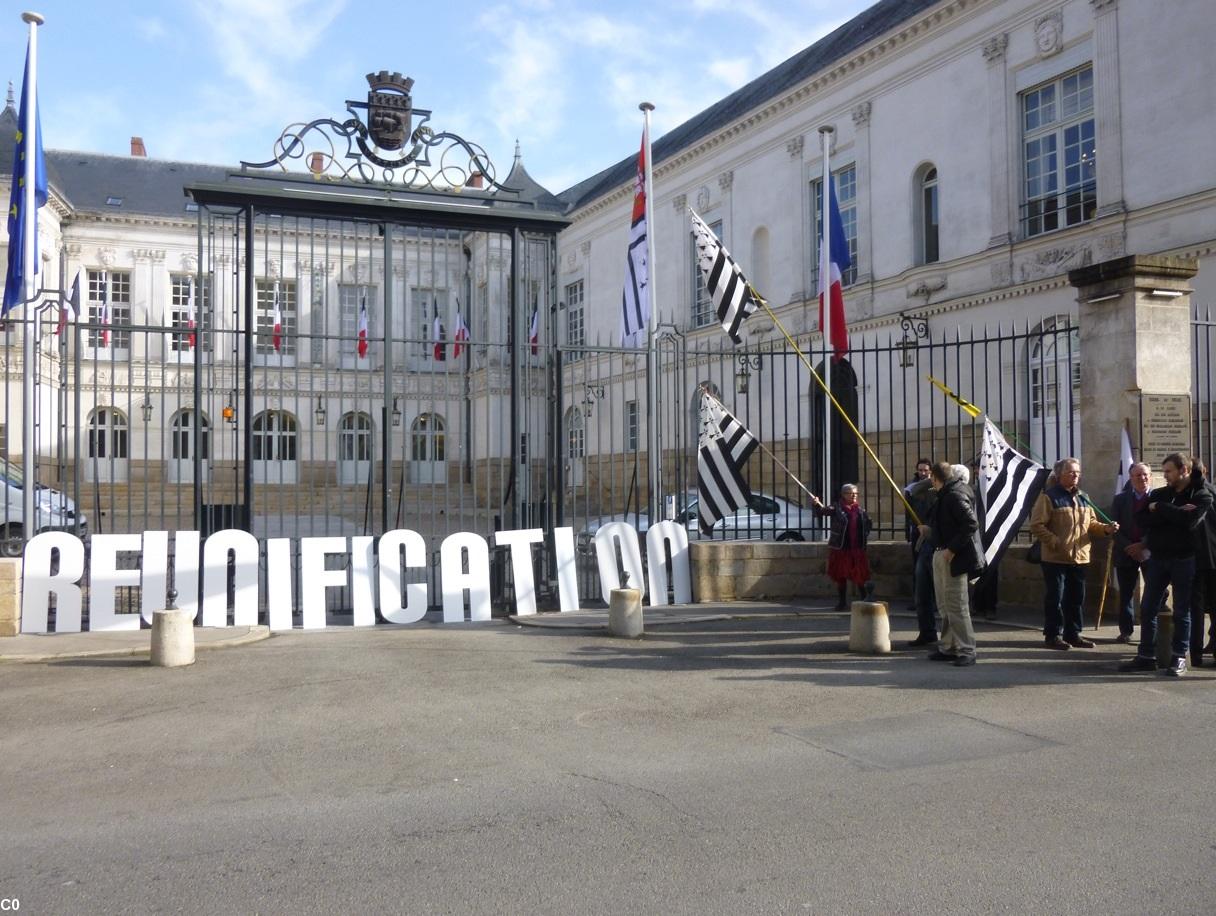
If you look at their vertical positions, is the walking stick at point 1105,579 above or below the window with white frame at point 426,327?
below

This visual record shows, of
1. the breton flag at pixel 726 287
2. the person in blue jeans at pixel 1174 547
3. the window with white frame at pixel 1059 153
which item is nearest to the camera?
the person in blue jeans at pixel 1174 547

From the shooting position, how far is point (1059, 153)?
77.0 ft

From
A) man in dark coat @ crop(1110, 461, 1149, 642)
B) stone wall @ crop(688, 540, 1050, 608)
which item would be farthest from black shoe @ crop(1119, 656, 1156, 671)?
stone wall @ crop(688, 540, 1050, 608)

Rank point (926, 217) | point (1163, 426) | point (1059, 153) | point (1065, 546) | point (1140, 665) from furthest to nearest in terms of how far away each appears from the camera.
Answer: point (926, 217), point (1059, 153), point (1163, 426), point (1065, 546), point (1140, 665)

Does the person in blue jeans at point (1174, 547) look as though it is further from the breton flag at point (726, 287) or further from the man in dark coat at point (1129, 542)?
the breton flag at point (726, 287)

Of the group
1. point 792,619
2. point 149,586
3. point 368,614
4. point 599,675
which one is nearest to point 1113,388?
point 792,619

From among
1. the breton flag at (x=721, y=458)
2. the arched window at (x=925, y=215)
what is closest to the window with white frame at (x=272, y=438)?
the breton flag at (x=721, y=458)

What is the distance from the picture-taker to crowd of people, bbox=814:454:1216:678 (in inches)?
332

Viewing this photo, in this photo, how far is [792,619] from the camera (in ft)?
38.0

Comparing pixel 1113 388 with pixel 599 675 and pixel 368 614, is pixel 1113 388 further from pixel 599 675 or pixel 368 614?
pixel 368 614

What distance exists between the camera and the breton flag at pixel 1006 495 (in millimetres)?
9962

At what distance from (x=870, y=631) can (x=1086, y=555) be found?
2.19m

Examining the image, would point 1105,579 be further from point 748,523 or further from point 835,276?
point 835,276

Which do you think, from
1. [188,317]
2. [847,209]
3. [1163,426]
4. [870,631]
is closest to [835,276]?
[1163,426]
